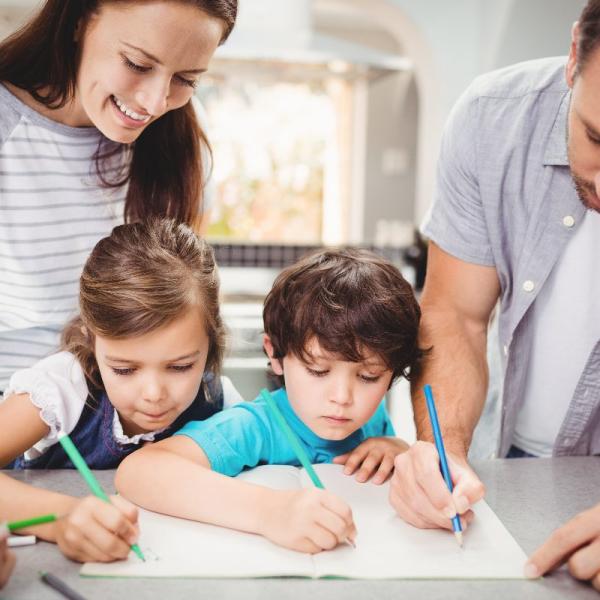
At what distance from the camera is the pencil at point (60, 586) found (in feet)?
2.68

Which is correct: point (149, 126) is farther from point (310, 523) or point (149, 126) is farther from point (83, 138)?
point (310, 523)

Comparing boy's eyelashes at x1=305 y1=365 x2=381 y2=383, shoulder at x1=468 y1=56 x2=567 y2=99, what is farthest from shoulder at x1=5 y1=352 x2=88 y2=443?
shoulder at x1=468 y1=56 x2=567 y2=99

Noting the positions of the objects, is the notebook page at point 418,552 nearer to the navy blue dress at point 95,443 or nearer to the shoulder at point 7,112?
the navy blue dress at point 95,443

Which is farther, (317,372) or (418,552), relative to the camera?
(317,372)

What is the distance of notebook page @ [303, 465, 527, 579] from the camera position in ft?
2.97

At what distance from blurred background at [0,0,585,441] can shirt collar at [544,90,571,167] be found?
2.27 feet

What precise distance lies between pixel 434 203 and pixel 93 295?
2.27ft

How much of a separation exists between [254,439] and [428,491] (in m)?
0.30

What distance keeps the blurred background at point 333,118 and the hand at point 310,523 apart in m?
0.70

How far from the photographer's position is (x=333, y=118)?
30.9 feet

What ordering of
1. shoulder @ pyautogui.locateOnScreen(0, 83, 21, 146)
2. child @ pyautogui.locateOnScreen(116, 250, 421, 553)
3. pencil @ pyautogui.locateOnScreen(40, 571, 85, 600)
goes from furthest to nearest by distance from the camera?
1. shoulder @ pyautogui.locateOnScreen(0, 83, 21, 146)
2. child @ pyautogui.locateOnScreen(116, 250, 421, 553)
3. pencil @ pyautogui.locateOnScreen(40, 571, 85, 600)

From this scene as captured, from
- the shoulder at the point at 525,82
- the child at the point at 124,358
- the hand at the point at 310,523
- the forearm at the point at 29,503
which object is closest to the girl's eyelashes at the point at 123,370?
the child at the point at 124,358

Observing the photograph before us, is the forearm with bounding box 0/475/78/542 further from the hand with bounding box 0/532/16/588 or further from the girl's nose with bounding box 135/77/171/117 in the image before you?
the girl's nose with bounding box 135/77/171/117

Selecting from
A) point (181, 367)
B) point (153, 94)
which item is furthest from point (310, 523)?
point (153, 94)
